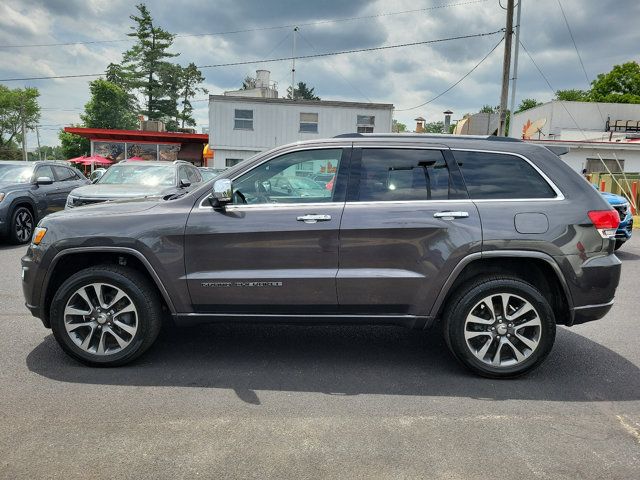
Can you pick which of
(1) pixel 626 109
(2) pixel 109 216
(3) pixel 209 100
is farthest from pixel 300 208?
(1) pixel 626 109

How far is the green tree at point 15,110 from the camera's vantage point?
77750mm

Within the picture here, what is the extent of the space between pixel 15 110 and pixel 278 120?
70.7m

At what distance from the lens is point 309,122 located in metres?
27.3

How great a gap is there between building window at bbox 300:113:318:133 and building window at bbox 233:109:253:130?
2.82 meters

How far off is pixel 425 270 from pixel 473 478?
158 cm

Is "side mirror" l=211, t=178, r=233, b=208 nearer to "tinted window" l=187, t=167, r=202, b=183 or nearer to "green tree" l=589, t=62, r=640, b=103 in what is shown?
"tinted window" l=187, t=167, r=202, b=183

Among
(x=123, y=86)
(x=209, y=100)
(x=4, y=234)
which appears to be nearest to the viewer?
(x=4, y=234)

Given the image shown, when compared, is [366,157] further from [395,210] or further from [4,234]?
[4,234]

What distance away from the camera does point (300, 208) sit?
393cm

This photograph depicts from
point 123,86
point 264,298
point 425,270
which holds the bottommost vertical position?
point 264,298

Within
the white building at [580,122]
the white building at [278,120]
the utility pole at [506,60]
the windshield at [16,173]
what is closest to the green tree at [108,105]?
the white building at [278,120]

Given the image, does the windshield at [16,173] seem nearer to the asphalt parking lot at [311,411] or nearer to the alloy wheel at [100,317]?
the asphalt parking lot at [311,411]

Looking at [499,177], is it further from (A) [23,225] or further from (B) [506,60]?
(B) [506,60]

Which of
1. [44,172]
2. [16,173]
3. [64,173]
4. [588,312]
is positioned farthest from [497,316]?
[64,173]
